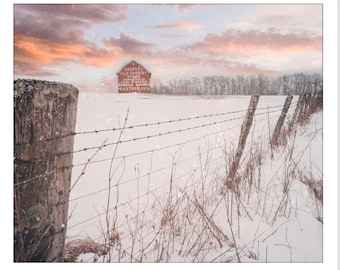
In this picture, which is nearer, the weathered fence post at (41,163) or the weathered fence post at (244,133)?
the weathered fence post at (41,163)

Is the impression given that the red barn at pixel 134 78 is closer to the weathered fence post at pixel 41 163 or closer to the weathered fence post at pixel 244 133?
the weathered fence post at pixel 41 163

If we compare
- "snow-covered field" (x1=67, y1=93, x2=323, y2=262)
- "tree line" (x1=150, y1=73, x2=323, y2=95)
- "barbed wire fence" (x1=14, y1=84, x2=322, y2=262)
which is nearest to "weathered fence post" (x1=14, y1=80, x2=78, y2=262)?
"barbed wire fence" (x1=14, y1=84, x2=322, y2=262)

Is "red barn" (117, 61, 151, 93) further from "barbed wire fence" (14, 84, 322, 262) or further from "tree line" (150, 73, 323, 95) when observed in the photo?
"barbed wire fence" (14, 84, 322, 262)

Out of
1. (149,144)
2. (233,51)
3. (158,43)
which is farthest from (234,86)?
(149,144)

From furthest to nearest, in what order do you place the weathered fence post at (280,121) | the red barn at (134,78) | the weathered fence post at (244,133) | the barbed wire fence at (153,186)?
the weathered fence post at (280,121) → the weathered fence post at (244,133) → the red barn at (134,78) → the barbed wire fence at (153,186)

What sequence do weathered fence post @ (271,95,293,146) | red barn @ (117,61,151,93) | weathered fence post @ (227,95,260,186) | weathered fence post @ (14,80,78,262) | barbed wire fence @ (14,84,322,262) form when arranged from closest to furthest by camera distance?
weathered fence post @ (14,80,78,262) → barbed wire fence @ (14,84,322,262) → red barn @ (117,61,151,93) → weathered fence post @ (227,95,260,186) → weathered fence post @ (271,95,293,146)

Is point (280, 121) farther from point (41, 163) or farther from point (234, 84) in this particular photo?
point (41, 163)

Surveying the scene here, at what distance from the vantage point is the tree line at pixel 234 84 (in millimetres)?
3000

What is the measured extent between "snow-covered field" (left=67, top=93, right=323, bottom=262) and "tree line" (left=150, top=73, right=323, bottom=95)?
10 cm

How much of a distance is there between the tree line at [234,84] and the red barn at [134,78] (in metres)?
0.08

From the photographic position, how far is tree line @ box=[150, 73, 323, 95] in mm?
3000

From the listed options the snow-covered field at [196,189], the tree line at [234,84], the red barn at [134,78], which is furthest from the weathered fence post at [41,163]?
the tree line at [234,84]

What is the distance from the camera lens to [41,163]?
194cm

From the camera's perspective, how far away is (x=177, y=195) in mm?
2893
